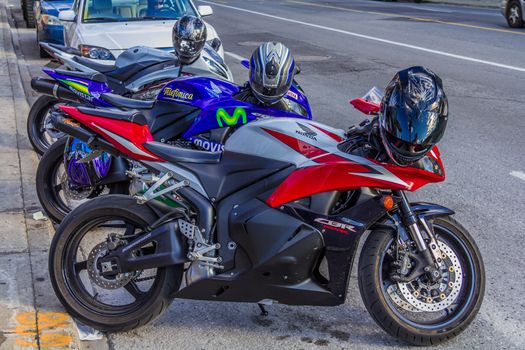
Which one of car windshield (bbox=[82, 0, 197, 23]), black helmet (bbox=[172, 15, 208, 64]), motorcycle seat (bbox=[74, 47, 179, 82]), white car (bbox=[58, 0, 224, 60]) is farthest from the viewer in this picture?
car windshield (bbox=[82, 0, 197, 23])

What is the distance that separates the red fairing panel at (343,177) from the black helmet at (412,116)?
82 mm

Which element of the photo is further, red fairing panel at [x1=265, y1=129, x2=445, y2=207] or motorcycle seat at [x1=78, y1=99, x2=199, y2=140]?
motorcycle seat at [x1=78, y1=99, x2=199, y2=140]

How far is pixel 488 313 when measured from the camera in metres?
5.01

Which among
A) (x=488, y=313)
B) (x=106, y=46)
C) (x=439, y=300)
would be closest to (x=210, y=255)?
(x=439, y=300)

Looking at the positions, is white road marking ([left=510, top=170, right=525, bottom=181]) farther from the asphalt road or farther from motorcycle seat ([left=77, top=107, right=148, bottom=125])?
motorcycle seat ([left=77, top=107, right=148, bottom=125])

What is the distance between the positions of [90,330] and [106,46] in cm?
596

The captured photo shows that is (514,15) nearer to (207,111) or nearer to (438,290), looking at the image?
(207,111)

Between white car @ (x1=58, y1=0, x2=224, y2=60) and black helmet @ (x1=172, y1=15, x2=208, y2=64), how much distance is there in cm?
265

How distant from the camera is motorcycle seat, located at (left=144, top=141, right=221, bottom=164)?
458 centimetres

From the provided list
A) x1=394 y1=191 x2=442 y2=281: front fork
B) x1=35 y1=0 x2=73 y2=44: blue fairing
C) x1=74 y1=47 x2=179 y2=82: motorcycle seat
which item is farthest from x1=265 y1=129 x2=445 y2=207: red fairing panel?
x1=35 y1=0 x2=73 y2=44: blue fairing

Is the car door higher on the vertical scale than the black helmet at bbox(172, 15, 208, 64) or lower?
lower

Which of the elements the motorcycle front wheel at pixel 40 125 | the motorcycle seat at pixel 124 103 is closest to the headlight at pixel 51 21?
the motorcycle front wheel at pixel 40 125

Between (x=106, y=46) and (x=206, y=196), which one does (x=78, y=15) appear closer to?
(x=106, y=46)

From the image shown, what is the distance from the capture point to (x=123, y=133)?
4660 mm
